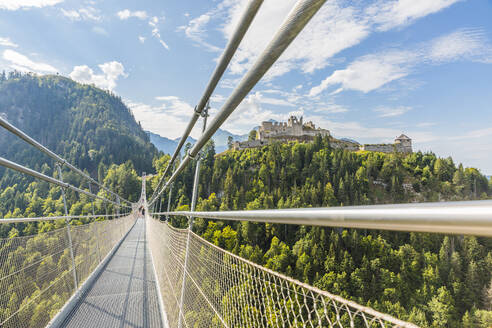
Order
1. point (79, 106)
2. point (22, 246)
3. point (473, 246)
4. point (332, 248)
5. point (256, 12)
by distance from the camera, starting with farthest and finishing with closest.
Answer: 1. point (79, 106)
2. point (332, 248)
3. point (473, 246)
4. point (22, 246)
5. point (256, 12)

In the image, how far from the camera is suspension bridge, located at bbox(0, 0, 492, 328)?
0.40 meters

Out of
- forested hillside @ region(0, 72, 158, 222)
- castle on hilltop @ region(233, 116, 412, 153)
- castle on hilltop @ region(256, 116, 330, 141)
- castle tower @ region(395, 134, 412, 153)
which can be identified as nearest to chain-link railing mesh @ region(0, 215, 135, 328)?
forested hillside @ region(0, 72, 158, 222)

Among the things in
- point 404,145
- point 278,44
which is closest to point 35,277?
point 278,44

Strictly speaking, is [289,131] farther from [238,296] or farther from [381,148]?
[238,296]

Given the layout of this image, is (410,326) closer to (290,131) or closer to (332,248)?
(332,248)

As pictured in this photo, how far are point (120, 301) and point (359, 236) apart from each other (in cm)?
5442

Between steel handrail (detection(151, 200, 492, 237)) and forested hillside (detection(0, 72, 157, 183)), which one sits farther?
forested hillside (detection(0, 72, 157, 183))

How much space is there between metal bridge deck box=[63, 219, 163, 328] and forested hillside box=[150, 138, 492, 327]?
902 inches

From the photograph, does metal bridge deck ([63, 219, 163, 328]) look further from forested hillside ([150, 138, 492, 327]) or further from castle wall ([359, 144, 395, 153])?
castle wall ([359, 144, 395, 153])

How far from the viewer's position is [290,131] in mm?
76750

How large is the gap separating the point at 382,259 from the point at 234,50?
2164 inches

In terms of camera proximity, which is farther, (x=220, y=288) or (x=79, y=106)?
(x=79, y=106)

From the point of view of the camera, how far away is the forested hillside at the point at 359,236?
42250mm

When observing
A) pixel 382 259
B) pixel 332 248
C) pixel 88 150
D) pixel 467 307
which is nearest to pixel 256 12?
pixel 332 248
